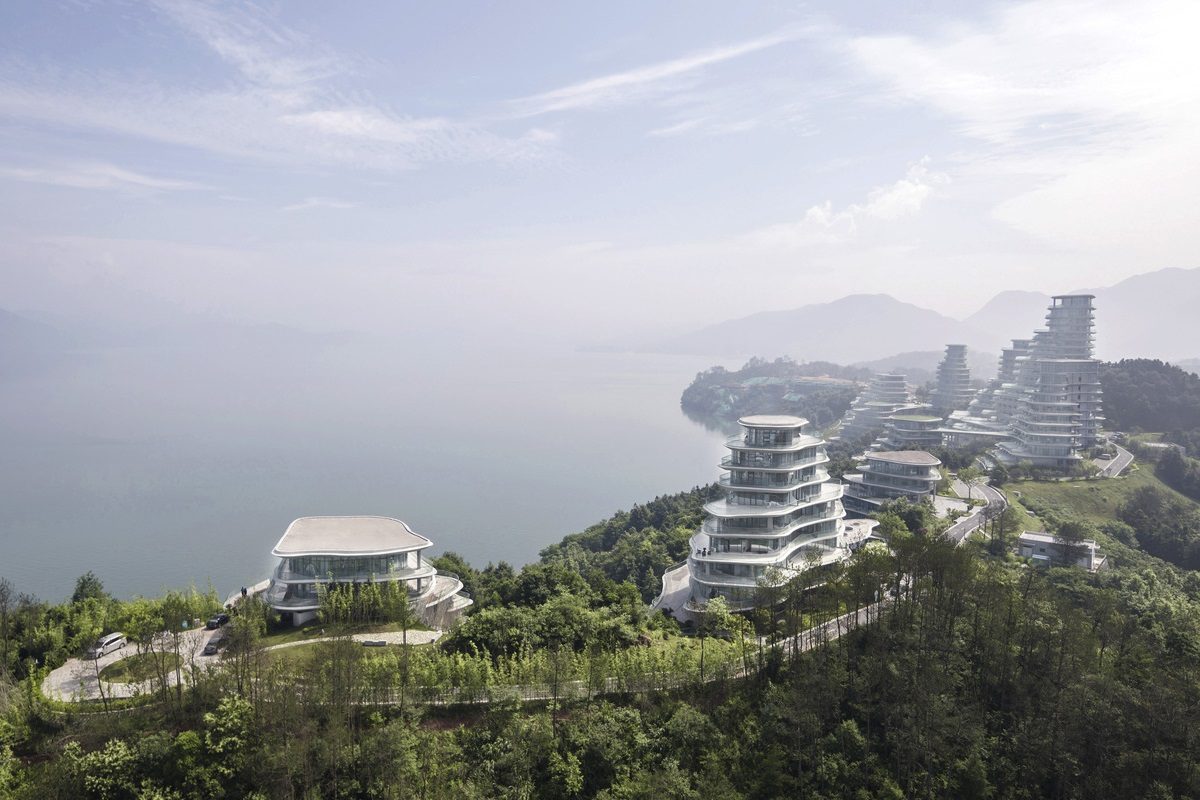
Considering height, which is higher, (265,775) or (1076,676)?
(1076,676)

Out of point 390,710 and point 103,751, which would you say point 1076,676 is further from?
point 103,751

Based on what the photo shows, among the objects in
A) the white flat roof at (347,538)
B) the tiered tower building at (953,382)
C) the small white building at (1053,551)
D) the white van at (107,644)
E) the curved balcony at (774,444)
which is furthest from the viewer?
the tiered tower building at (953,382)

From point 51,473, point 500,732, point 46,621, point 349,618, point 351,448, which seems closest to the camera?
point 500,732

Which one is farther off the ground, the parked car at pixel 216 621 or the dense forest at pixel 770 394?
the dense forest at pixel 770 394

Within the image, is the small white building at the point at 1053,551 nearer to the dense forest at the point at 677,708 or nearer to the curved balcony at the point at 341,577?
the dense forest at the point at 677,708

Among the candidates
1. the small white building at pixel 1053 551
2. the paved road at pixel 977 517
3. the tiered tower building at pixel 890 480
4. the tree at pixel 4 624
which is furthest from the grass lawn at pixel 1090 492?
the tree at pixel 4 624

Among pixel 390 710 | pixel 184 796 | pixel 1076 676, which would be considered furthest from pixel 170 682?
pixel 1076 676

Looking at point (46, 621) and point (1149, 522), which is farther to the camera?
point (1149, 522)
